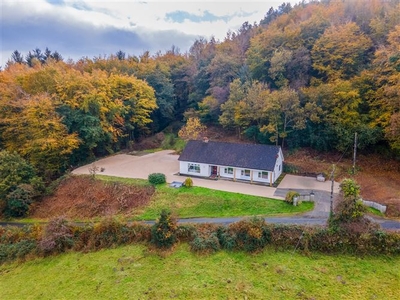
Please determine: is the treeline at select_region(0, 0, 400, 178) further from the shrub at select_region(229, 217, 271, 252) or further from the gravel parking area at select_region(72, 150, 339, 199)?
the shrub at select_region(229, 217, 271, 252)

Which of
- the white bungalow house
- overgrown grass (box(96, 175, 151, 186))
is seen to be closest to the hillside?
overgrown grass (box(96, 175, 151, 186))

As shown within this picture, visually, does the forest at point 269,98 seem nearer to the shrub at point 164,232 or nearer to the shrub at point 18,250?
the shrub at point 18,250

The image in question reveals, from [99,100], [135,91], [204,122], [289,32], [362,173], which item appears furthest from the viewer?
[204,122]

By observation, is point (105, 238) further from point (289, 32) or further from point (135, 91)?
point (289, 32)

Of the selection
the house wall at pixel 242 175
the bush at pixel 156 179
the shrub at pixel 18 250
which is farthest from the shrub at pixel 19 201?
the house wall at pixel 242 175

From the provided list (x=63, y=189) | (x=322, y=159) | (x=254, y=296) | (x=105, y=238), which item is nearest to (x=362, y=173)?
(x=322, y=159)

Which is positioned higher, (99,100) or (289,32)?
(289,32)

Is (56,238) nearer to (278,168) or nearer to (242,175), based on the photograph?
(242,175)
